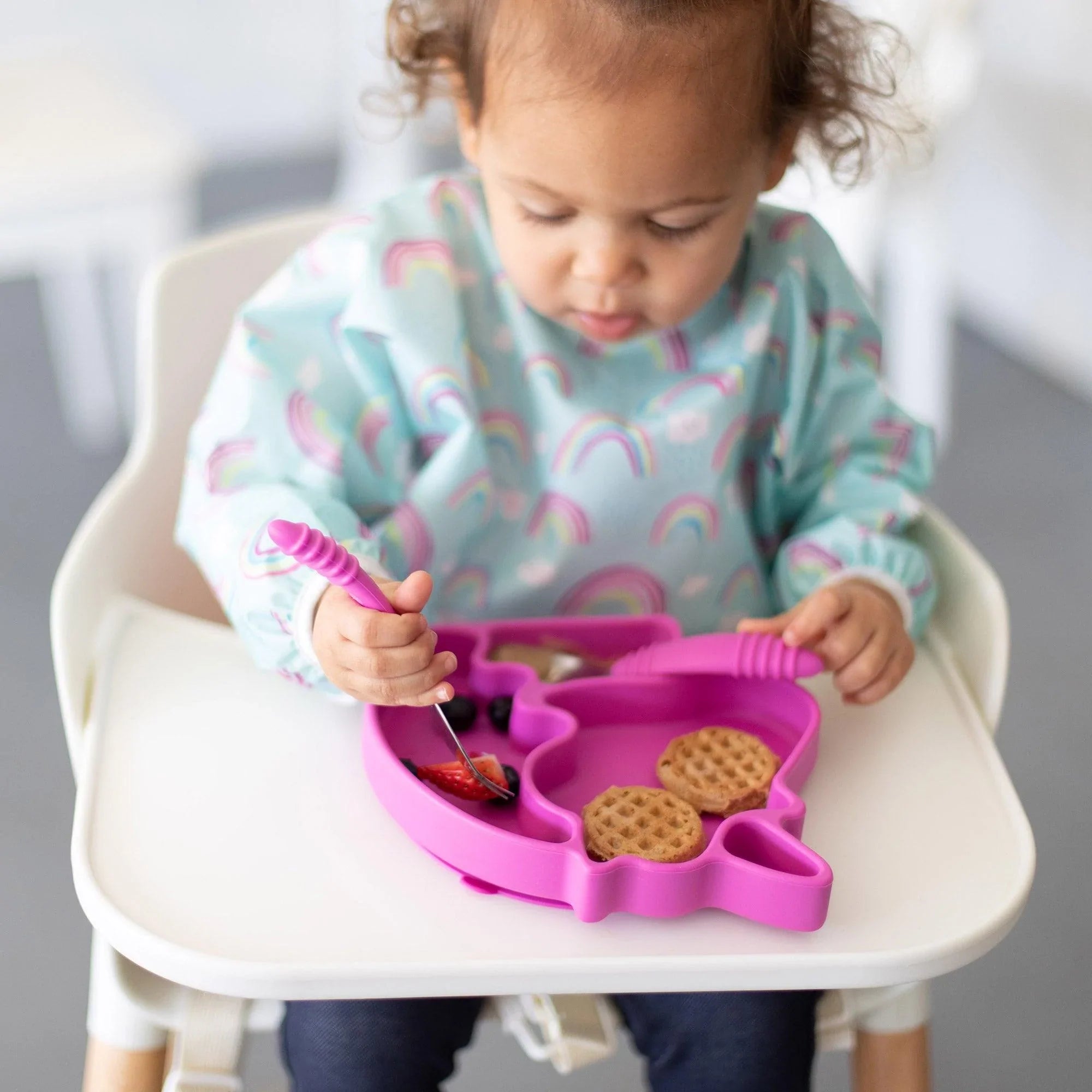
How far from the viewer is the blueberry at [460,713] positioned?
2.56 feet

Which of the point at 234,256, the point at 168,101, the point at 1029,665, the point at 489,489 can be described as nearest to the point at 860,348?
Result: the point at 489,489

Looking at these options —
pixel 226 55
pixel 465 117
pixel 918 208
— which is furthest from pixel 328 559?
pixel 226 55

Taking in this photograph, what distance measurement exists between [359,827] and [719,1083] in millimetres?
273

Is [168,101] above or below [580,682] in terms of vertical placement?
below

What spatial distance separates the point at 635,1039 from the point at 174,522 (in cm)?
46

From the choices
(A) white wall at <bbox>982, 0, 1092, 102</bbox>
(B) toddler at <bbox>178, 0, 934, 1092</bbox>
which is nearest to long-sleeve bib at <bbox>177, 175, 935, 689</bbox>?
(B) toddler at <bbox>178, 0, 934, 1092</bbox>

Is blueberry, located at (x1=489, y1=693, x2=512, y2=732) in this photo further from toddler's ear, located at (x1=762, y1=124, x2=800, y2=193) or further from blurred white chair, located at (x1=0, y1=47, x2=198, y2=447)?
blurred white chair, located at (x1=0, y1=47, x2=198, y2=447)

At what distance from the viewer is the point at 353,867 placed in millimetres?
699

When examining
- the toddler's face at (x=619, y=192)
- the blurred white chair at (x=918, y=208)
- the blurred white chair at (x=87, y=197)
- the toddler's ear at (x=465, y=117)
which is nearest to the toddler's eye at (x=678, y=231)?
the toddler's face at (x=619, y=192)

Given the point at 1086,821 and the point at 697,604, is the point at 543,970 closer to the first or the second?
the point at 697,604

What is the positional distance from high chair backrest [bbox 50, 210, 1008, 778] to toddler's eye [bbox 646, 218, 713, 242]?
0.87ft

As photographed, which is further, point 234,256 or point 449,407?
point 234,256

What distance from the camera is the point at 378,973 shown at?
24.9 inches

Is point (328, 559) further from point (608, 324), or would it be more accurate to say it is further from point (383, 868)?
point (608, 324)
